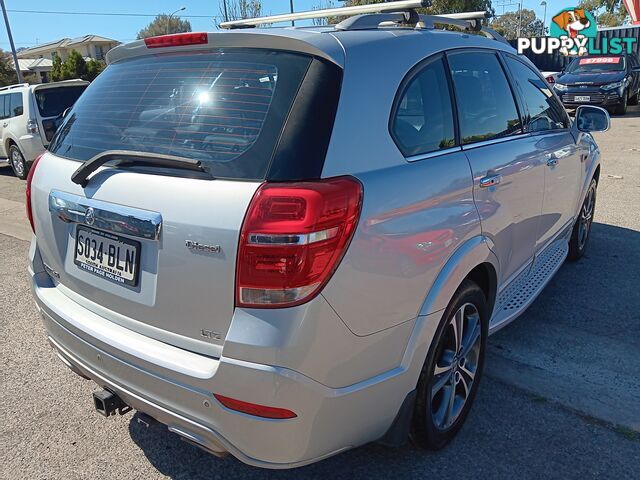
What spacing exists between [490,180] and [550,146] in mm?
1144

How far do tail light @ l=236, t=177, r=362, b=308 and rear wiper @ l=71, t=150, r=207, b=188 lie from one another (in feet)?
1.03

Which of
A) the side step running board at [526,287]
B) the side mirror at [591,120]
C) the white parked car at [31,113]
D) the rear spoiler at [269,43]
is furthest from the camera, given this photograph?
the white parked car at [31,113]

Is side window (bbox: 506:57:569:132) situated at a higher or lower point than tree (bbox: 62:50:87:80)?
lower

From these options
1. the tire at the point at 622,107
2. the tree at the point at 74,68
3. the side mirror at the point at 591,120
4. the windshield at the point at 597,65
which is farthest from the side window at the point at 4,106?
the tree at the point at 74,68

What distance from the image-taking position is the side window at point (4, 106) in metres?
10.9

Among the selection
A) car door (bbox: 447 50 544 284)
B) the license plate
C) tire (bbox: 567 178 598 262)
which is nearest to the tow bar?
the license plate

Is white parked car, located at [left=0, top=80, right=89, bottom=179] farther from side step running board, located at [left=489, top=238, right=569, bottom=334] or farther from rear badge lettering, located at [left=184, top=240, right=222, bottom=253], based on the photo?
rear badge lettering, located at [left=184, top=240, right=222, bottom=253]

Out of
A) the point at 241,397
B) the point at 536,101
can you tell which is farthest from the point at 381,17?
the point at 241,397

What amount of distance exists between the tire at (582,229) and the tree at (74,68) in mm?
38387

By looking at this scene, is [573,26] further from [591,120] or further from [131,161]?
[131,161]

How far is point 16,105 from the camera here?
10562 millimetres

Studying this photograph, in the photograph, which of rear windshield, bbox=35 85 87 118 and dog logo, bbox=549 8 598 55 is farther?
dog logo, bbox=549 8 598 55

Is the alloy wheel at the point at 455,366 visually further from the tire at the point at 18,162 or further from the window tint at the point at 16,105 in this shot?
the window tint at the point at 16,105

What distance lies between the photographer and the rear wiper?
1.96 m
